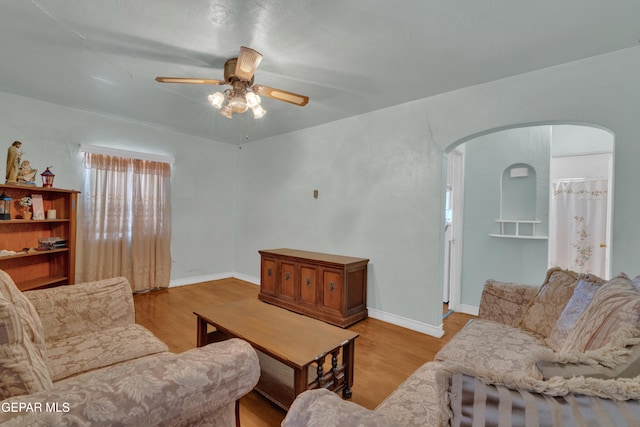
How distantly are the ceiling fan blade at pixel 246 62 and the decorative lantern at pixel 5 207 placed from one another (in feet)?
8.54

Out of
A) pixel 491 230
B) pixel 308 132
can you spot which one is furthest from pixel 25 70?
pixel 491 230

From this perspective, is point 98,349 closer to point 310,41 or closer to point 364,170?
point 310,41

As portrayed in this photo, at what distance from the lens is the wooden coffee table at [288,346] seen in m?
1.62

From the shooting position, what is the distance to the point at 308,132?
164 inches

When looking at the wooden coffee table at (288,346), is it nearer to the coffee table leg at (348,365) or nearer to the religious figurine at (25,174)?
the coffee table leg at (348,365)

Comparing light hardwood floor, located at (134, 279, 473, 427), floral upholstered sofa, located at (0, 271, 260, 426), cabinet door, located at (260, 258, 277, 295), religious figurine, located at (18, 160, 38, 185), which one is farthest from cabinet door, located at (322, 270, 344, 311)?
religious figurine, located at (18, 160, 38, 185)

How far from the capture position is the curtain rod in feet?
12.1

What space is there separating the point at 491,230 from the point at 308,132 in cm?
281

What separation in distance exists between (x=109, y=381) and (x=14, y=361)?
1.19ft

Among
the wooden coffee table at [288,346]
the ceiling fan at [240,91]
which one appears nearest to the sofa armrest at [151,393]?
the wooden coffee table at [288,346]

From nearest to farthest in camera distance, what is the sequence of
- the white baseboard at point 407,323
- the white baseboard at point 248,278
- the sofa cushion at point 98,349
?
1. the sofa cushion at point 98,349
2. the white baseboard at point 407,323
3. the white baseboard at point 248,278

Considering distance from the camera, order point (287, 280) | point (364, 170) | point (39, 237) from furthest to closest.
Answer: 1. point (287, 280)
2. point (364, 170)
3. point (39, 237)

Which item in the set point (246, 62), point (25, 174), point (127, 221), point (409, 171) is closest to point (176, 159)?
point (127, 221)

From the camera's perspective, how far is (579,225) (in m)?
3.67
